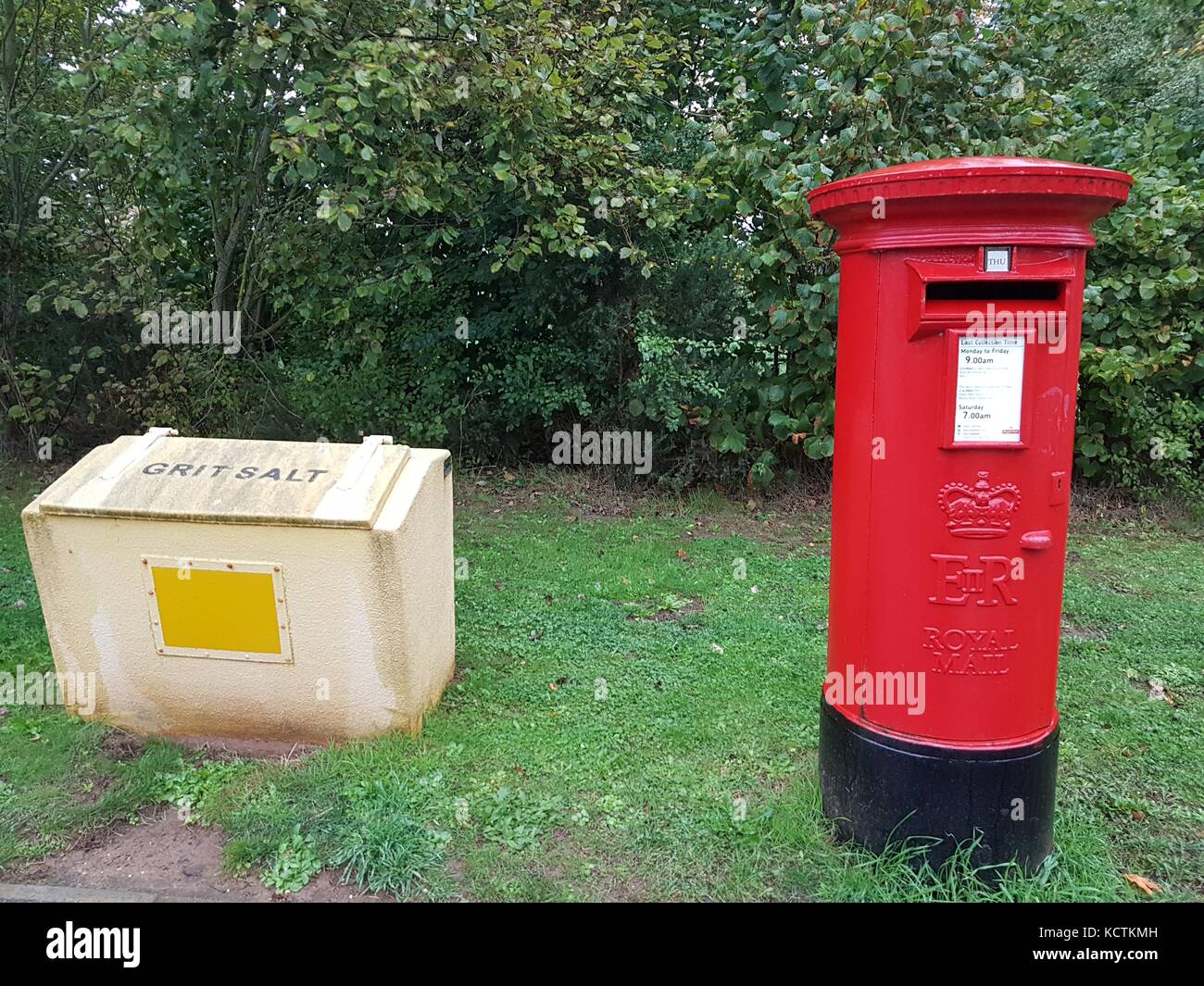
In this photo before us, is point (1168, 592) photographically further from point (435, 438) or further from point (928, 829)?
point (435, 438)

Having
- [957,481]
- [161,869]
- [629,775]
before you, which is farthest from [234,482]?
[957,481]

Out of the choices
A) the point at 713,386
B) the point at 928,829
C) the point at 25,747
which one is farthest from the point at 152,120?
the point at 928,829

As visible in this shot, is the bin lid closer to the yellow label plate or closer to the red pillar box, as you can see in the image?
the yellow label plate

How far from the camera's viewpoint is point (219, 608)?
3496 millimetres

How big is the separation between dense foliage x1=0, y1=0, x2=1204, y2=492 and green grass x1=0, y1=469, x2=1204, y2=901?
2.62m

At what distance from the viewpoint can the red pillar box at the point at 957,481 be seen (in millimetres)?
2482

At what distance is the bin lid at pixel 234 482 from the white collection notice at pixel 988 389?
6.77 ft

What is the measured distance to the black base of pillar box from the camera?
275 centimetres

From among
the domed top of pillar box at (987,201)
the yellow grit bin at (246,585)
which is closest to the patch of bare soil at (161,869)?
the yellow grit bin at (246,585)

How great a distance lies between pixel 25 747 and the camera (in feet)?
11.9

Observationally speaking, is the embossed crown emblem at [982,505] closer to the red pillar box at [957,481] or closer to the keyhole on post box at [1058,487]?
the red pillar box at [957,481]

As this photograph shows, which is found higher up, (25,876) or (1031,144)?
(1031,144)
